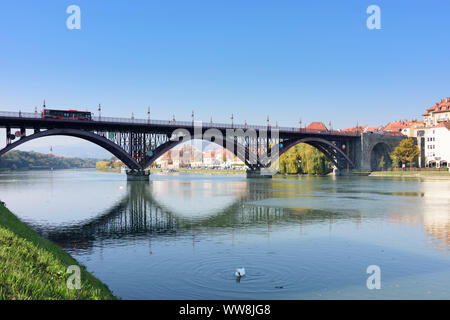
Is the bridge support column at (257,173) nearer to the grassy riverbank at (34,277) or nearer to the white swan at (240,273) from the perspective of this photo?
the white swan at (240,273)

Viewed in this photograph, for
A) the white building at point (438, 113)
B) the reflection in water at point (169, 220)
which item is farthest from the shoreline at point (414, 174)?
the reflection in water at point (169, 220)

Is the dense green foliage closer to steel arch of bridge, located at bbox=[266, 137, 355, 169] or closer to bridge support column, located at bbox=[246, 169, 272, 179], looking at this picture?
steel arch of bridge, located at bbox=[266, 137, 355, 169]

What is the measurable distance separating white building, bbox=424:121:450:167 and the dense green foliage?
117 ft

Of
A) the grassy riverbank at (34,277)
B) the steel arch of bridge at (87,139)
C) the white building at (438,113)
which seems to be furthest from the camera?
the white building at (438,113)

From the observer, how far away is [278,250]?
72.2 feet

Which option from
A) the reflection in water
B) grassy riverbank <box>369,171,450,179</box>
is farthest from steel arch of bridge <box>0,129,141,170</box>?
grassy riverbank <box>369,171,450,179</box>

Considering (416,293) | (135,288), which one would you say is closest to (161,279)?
(135,288)

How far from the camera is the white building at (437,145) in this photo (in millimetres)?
138625

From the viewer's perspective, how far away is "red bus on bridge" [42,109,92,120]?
8050cm

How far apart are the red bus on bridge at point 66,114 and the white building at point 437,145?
111 m

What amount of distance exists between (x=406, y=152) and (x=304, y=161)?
31411mm

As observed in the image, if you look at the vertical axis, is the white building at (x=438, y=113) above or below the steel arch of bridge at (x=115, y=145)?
above

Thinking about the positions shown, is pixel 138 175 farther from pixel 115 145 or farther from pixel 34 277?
pixel 34 277

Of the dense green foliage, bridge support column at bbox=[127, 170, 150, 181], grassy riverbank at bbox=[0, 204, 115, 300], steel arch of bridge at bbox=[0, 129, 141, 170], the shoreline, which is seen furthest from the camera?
the dense green foliage
